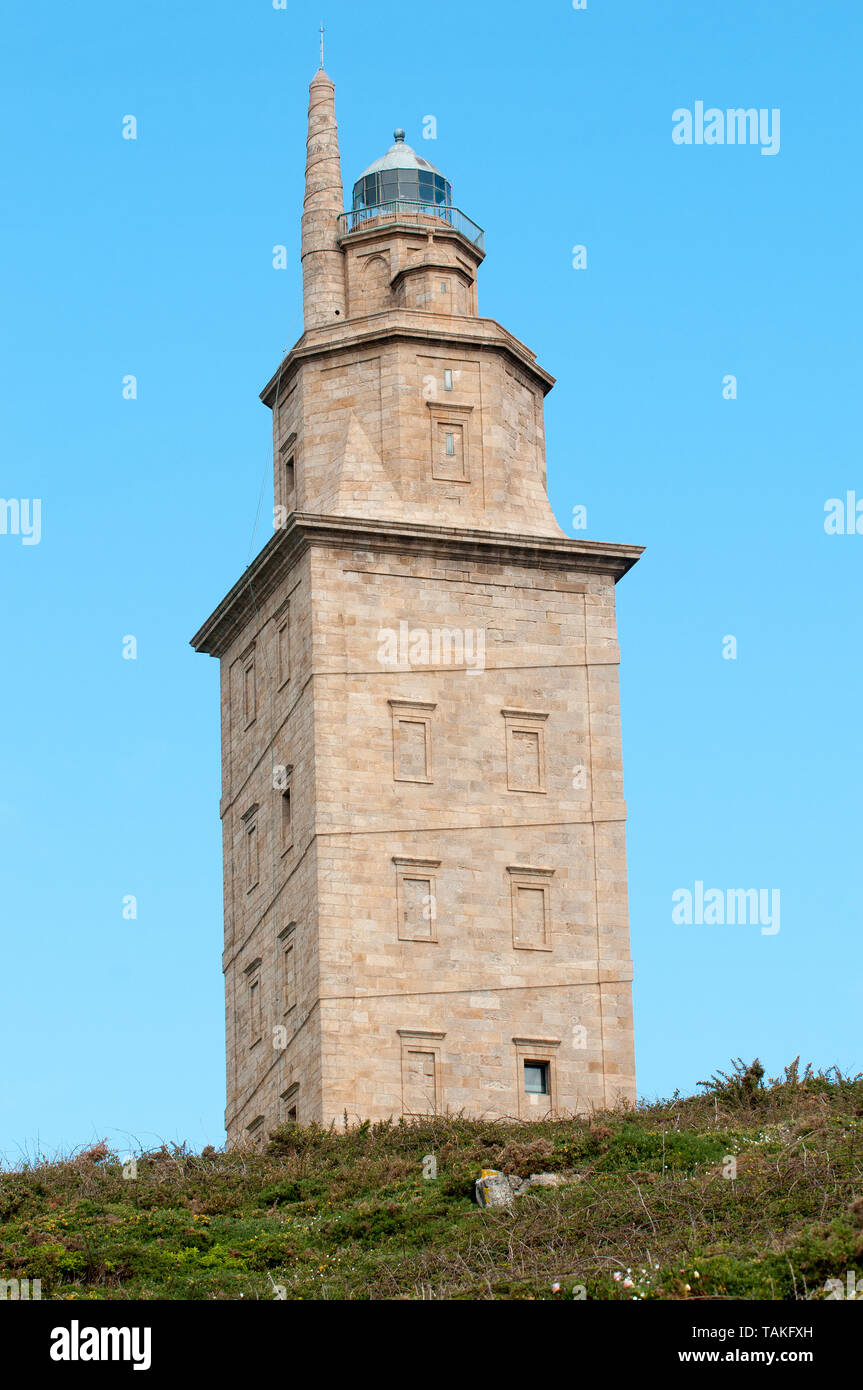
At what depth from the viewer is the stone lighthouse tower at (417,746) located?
4806cm

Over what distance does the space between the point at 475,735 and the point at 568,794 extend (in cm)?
230

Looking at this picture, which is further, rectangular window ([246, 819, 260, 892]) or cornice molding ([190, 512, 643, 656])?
rectangular window ([246, 819, 260, 892])

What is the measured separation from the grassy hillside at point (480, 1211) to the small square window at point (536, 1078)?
7.75ft

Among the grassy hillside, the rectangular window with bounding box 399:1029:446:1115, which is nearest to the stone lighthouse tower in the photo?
the rectangular window with bounding box 399:1029:446:1115

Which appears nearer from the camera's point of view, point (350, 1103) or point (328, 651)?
point (350, 1103)

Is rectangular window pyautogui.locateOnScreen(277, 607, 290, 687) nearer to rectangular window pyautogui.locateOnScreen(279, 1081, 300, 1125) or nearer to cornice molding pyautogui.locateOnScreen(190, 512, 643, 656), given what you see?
cornice molding pyautogui.locateOnScreen(190, 512, 643, 656)

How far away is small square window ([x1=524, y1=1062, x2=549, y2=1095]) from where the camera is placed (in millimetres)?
48156

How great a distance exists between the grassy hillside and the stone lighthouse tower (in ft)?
9.30

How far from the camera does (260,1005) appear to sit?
5128 centimetres

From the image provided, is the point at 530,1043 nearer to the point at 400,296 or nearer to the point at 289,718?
the point at 289,718

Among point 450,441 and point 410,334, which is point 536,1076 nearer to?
point 450,441

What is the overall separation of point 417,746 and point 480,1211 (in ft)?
48.3
